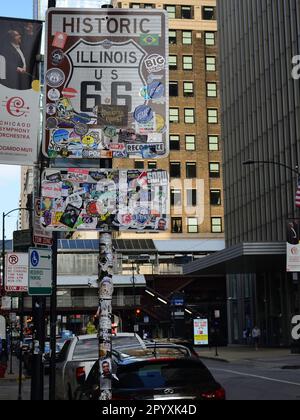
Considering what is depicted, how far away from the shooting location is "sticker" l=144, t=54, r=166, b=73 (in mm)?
8562

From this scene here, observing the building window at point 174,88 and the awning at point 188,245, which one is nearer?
the awning at point 188,245

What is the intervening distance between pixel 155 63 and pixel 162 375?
4.19 meters

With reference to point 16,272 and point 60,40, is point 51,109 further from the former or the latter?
point 16,272

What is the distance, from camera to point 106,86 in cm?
851

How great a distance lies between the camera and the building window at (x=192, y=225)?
9600cm

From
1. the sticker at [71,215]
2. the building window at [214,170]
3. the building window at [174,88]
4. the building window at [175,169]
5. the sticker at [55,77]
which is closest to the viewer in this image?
the sticker at [71,215]

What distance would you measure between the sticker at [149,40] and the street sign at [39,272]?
528 centimetres

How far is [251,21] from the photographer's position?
60406mm

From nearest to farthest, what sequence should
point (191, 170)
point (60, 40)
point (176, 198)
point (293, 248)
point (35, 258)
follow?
point (60, 40) → point (35, 258) → point (293, 248) → point (176, 198) → point (191, 170)

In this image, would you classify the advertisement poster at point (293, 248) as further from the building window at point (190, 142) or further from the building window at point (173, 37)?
the building window at point (173, 37)

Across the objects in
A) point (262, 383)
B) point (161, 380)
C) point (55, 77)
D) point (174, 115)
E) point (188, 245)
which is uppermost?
point (174, 115)

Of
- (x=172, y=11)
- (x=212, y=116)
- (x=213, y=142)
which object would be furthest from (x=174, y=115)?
(x=172, y=11)

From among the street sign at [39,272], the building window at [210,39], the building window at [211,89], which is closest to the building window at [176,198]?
the building window at [211,89]
